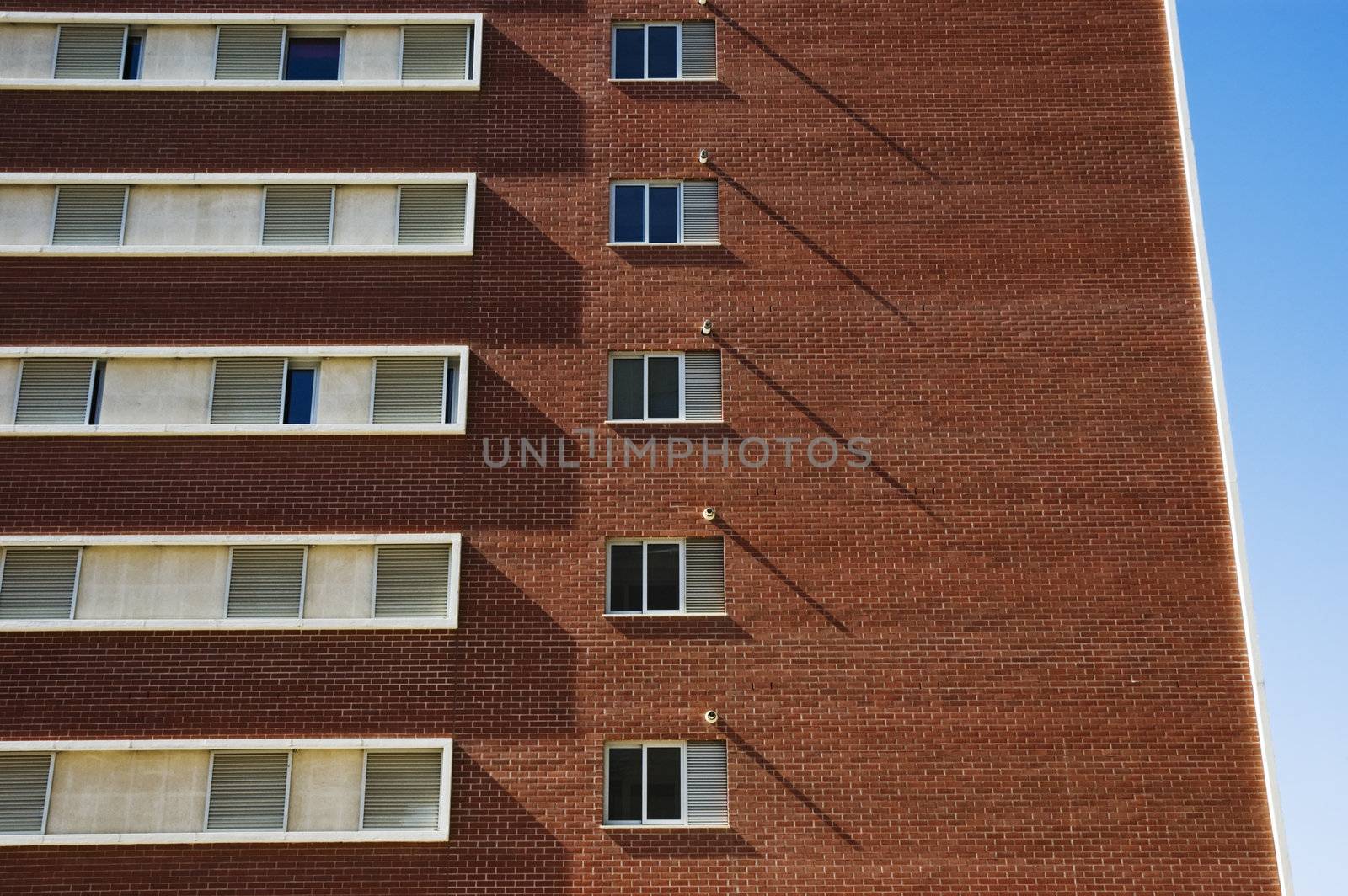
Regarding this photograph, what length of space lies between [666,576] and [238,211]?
10680 mm

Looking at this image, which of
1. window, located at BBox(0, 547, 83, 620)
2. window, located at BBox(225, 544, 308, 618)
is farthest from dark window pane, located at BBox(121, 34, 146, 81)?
window, located at BBox(225, 544, 308, 618)

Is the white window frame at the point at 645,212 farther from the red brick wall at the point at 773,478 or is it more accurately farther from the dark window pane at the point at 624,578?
the dark window pane at the point at 624,578

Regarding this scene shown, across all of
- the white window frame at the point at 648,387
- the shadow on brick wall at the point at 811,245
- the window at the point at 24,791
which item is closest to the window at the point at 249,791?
the window at the point at 24,791

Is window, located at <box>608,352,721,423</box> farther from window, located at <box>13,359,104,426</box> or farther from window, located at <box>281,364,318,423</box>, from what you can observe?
window, located at <box>13,359,104,426</box>

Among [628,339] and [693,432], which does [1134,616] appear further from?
[628,339]

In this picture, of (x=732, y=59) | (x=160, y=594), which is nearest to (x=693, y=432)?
(x=732, y=59)

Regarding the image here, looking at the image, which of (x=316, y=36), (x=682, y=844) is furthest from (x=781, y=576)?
(x=316, y=36)

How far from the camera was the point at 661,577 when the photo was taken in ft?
74.5

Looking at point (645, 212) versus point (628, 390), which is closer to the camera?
point (628, 390)

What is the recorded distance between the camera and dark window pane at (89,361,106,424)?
23.3m

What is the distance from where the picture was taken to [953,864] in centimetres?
2081

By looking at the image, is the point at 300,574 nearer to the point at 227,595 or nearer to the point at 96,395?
the point at 227,595

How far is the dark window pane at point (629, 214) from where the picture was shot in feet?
81.3

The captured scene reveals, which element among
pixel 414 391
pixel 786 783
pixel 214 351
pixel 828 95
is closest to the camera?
pixel 786 783
